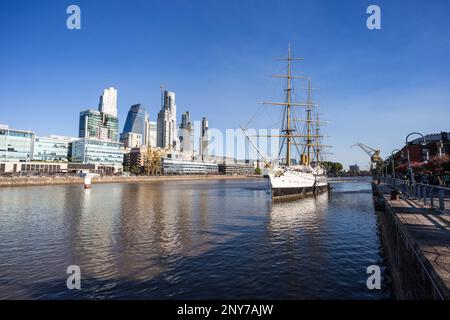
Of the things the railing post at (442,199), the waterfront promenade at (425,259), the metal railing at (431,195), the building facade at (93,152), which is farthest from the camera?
the building facade at (93,152)

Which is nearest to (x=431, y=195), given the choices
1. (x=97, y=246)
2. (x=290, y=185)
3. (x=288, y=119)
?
(x=97, y=246)

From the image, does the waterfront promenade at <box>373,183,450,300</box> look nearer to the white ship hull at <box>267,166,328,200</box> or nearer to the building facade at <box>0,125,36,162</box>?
the white ship hull at <box>267,166,328,200</box>

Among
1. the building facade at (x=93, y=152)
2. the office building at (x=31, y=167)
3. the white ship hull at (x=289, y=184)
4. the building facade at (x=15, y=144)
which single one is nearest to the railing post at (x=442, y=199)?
the white ship hull at (x=289, y=184)

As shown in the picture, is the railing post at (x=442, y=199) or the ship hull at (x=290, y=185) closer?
the railing post at (x=442, y=199)

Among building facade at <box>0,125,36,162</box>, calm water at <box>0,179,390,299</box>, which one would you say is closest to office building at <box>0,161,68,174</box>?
building facade at <box>0,125,36,162</box>

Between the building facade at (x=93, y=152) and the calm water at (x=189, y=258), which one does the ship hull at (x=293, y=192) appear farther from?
the building facade at (x=93, y=152)

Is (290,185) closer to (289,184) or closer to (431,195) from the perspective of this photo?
(289,184)

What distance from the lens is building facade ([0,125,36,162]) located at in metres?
144

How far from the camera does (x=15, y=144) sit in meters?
149

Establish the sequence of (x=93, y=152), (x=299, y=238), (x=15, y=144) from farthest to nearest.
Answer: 1. (x=93, y=152)
2. (x=15, y=144)
3. (x=299, y=238)

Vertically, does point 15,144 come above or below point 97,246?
above

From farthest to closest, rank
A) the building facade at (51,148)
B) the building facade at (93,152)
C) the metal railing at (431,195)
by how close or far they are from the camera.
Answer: the building facade at (93,152), the building facade at (51,148), the metal railing at (431,195)

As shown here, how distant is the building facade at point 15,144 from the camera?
144m
